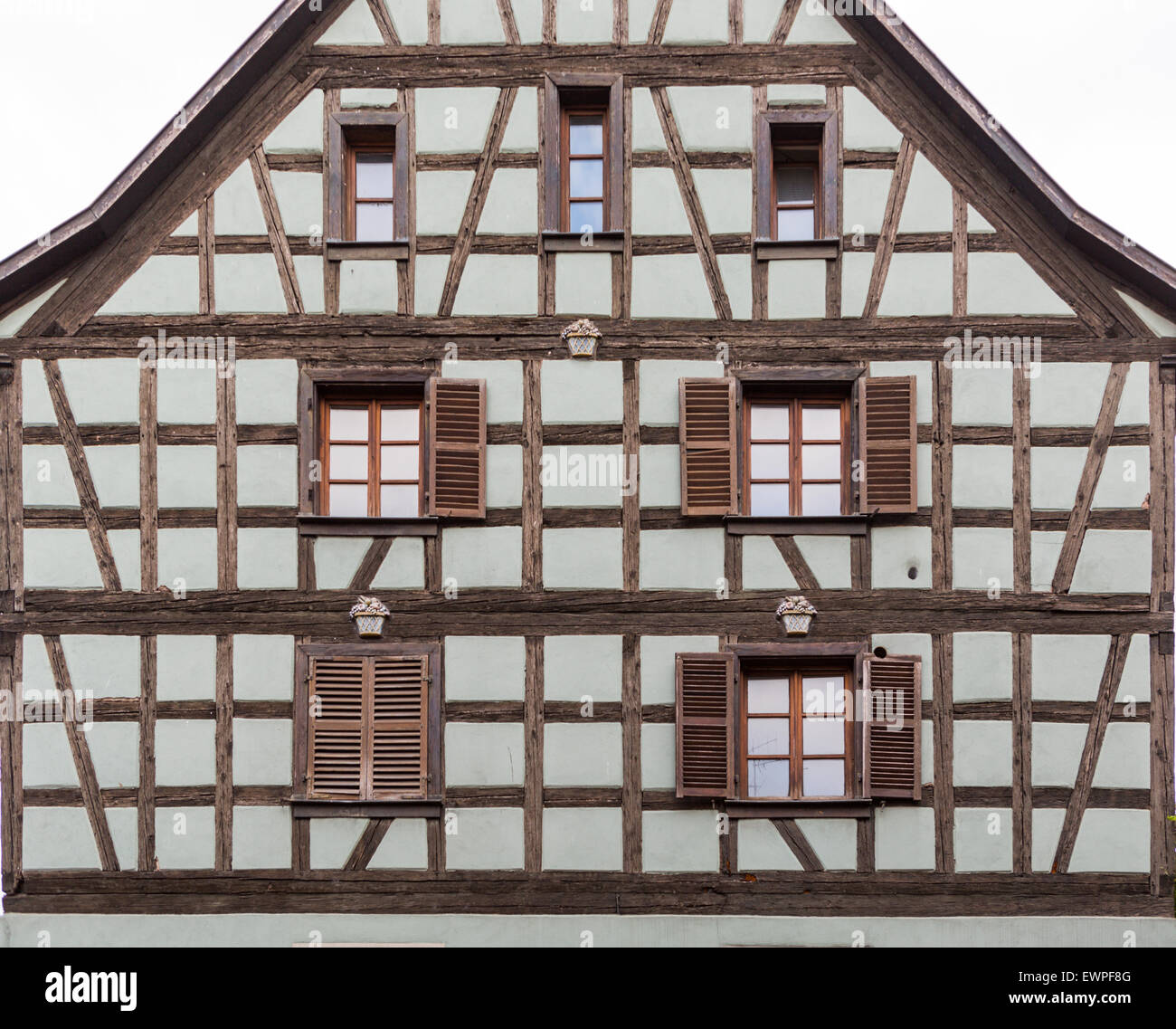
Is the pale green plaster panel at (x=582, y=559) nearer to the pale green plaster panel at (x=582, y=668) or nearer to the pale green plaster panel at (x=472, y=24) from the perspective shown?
the pale green plaster panel at (x=582, y=668)

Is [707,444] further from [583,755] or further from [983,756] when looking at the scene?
[983,756]

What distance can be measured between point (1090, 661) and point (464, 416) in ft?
18.1

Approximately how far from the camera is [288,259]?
10516 mm

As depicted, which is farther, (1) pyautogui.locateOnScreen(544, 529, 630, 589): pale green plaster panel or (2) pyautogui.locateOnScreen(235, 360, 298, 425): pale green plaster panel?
(2) pyautogui.locateOnScreen(235, 360, 298, 425): pale green plaster panel

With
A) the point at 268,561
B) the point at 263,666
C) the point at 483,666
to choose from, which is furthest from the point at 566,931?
the point at 268,561

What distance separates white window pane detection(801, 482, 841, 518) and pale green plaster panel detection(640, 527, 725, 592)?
79cm

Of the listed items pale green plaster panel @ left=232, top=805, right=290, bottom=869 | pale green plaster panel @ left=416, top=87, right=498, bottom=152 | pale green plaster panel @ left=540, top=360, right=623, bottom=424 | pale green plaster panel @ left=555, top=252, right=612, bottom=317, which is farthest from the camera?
pale green plaster panel @ left=416, top=87, right=498, bottom=152

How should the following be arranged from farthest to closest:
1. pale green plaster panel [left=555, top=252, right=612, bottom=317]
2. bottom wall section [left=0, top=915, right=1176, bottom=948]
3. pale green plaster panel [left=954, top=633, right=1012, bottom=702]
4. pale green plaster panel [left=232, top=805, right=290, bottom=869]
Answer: pale green plaster panel [left=555, top=252, right=612, bottom=317]
pale green plaster panel [left=954, top=633, right=1012, bottom=702]
pale green plaster panel [left=232, top=805, right=290, bottom=869]
bottom wall section [left=0, top=915, right=1176, bottom=948]

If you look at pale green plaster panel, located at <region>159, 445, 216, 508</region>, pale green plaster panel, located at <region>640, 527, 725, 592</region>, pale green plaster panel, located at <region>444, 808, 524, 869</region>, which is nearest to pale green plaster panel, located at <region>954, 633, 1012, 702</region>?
pale green plaster panel, located at <region>640, 527, 725, 592</region>

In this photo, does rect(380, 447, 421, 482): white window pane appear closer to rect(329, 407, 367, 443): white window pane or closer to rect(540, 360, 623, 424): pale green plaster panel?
rect(329, 407, 367, 443): white window pane

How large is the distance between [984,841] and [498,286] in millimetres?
6060

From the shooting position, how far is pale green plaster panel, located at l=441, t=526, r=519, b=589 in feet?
33.5

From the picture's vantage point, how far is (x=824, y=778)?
33.4 feet

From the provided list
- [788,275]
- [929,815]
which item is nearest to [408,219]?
[788,275]
